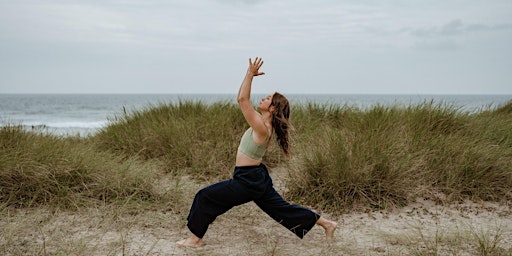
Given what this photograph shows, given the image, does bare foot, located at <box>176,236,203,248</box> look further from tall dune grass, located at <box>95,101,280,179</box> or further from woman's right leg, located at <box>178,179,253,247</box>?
tall dune grass, located at <box>95,101,280,179</box>

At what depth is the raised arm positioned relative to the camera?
3531 mm

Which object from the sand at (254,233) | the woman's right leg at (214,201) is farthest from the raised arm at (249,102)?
the sand at (254,233)

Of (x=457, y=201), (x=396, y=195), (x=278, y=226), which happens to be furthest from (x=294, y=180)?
(x=457, y=201)

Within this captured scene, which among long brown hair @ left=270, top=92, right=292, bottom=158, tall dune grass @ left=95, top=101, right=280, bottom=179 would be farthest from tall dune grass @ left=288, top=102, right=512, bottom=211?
long brown hair @ left=270, top=92, right=292, bottom=158

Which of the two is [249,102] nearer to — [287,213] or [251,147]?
[251,147]

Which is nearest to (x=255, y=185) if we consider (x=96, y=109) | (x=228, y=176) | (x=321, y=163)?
(x=321, y=163)

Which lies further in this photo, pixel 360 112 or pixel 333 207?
pixel 360 112

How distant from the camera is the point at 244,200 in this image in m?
3.91

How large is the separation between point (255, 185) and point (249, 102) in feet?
2.49

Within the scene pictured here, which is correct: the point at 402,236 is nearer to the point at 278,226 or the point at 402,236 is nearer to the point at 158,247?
the point at 278,226

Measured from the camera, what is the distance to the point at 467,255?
12.6 feet

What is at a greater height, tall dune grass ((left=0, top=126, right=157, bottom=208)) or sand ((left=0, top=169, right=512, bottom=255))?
tall dune grass ((left=0, top=126, right=157, bottom=208))

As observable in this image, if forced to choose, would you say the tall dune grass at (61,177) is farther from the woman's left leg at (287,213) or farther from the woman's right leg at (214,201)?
the woman's left leg at (287,213)

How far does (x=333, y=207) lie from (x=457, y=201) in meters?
1.54
